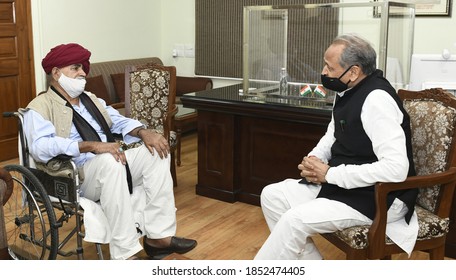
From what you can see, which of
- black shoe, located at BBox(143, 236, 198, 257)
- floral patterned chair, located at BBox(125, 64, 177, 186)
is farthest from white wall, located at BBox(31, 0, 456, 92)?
black shoe, located at BBox(143, 236, 198, 257)

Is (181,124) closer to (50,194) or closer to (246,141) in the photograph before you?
(246,141)

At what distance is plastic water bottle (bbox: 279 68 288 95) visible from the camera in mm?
3539

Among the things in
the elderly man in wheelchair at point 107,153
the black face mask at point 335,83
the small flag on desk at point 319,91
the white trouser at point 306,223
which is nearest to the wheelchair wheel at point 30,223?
the elderly man in wheelchair at point 107,153

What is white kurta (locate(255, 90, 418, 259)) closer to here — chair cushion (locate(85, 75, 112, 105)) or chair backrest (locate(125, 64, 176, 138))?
chair backrest (locate(125, 64, 176, 138))

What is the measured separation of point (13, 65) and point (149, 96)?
1.76 metres

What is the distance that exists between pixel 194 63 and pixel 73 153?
3.79 metres

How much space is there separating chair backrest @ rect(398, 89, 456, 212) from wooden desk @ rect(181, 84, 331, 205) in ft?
A: 2.85

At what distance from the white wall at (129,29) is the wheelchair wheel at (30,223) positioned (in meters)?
2.23

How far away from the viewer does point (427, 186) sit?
2.19m

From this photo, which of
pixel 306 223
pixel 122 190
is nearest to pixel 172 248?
pixel 122 190

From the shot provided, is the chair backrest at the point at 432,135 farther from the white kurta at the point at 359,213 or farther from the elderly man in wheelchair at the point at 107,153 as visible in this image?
the elderly man in wheelchair at the point at 107,153

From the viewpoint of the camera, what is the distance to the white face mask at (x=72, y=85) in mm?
2742

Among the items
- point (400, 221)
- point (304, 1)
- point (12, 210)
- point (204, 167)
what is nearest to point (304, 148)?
point (204, 167)

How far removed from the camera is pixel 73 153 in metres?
2.54
